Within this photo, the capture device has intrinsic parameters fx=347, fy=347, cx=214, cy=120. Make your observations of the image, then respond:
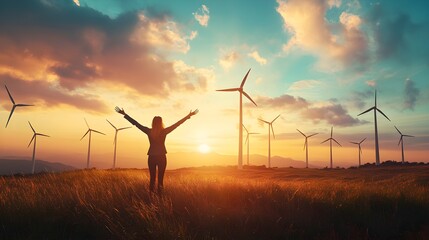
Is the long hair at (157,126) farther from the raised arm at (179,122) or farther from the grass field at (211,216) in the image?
the grass field at (211,216)

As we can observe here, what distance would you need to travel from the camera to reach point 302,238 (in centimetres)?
806

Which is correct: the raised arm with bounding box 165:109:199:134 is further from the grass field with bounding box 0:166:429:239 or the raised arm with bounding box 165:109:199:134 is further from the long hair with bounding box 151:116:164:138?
the grass field with bounding box 0:166:429:239

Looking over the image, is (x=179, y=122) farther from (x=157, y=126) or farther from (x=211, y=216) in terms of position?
(x=211, y=216)

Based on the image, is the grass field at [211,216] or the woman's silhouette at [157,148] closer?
the grass field at [211,216]

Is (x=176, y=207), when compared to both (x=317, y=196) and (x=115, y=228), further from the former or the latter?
(x=317, y=196)

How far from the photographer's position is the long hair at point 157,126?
11359 mm

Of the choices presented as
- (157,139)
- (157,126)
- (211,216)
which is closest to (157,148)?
(157,139)

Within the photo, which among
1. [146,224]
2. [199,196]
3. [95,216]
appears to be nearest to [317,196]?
[199,196]

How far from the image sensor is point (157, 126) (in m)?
11.4

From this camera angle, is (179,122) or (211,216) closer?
(211,216)

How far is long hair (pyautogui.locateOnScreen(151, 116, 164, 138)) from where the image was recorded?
11.4 metres

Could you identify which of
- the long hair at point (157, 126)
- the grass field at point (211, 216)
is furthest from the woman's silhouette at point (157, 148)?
the grass field at point (211, 216)

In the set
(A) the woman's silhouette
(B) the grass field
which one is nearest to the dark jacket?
(A) the woman's silhouette

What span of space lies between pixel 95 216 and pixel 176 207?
2.11 meters
